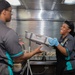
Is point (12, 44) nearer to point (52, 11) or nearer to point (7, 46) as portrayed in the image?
point (7, 46)

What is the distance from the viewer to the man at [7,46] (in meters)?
1.46

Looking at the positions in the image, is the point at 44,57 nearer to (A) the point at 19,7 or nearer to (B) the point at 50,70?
(B) the point at 50,70

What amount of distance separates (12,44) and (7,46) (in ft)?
0.14

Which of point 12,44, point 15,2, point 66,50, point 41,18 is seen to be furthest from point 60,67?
point 15,2

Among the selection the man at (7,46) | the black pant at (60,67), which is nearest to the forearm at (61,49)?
the black pant at (60,67)

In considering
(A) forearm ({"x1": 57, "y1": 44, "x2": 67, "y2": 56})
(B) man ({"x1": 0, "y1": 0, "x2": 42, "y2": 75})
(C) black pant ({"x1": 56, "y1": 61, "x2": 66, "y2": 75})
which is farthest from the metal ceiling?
A: (B) man ({"x1": 0, "y1": 0, "x2": 42, "y2": 75})

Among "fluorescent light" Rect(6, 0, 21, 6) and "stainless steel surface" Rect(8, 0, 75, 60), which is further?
"stainless steel surface" Rect(8, 0, 75, 60)

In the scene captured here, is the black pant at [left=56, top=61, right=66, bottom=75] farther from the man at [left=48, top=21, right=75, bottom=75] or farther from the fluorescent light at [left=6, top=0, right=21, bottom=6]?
the fluorescent light at [left=6, top=0, right=21, bottom=6]

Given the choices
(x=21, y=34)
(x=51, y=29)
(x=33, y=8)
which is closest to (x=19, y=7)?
(x=33, y=8)

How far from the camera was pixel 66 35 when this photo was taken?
7.59ft

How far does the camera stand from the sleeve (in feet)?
4.76

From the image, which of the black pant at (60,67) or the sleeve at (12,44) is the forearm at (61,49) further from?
the sleeve at (12,44)

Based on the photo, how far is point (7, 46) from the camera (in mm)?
1463

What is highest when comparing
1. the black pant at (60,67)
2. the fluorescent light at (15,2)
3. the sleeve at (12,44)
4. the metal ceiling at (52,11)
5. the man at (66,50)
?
the fluorescent light at (15,2)
